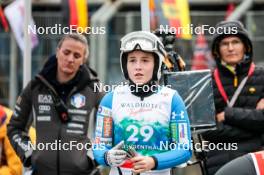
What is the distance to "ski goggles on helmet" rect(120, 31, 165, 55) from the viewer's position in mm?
3793

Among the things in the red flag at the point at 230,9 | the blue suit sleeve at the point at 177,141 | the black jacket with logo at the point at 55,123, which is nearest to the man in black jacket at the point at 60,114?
the black jacket with logo at the point at 55,123

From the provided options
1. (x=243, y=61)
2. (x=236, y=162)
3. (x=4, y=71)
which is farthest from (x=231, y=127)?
(x=4, y=71)

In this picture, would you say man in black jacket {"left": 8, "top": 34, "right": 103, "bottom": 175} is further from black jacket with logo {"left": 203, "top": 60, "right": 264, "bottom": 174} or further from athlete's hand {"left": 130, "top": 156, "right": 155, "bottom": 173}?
athlete's hand {"left": 130, "top": 156, "right": 155, "bottom": 173}

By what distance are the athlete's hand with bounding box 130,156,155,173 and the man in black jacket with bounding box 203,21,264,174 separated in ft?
3.98

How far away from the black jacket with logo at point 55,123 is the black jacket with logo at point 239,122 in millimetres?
893

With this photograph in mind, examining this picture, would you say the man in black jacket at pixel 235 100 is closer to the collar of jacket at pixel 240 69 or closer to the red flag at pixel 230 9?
the collar of jacket at pixel 240 69

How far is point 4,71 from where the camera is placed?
13.3 meters

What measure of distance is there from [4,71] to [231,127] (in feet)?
30.4

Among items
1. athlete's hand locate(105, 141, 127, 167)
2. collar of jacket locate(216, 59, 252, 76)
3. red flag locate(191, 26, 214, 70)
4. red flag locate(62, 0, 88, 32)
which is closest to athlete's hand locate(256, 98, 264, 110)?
collar of jacket locate(216, 59, 252, 76)

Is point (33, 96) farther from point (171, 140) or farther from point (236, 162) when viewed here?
point (236, 162)

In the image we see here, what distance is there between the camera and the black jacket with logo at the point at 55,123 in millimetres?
4676

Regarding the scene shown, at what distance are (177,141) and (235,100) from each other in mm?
1159

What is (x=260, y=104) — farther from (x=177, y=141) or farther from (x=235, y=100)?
(x=177, y=141)

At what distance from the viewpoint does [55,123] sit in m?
4.76
